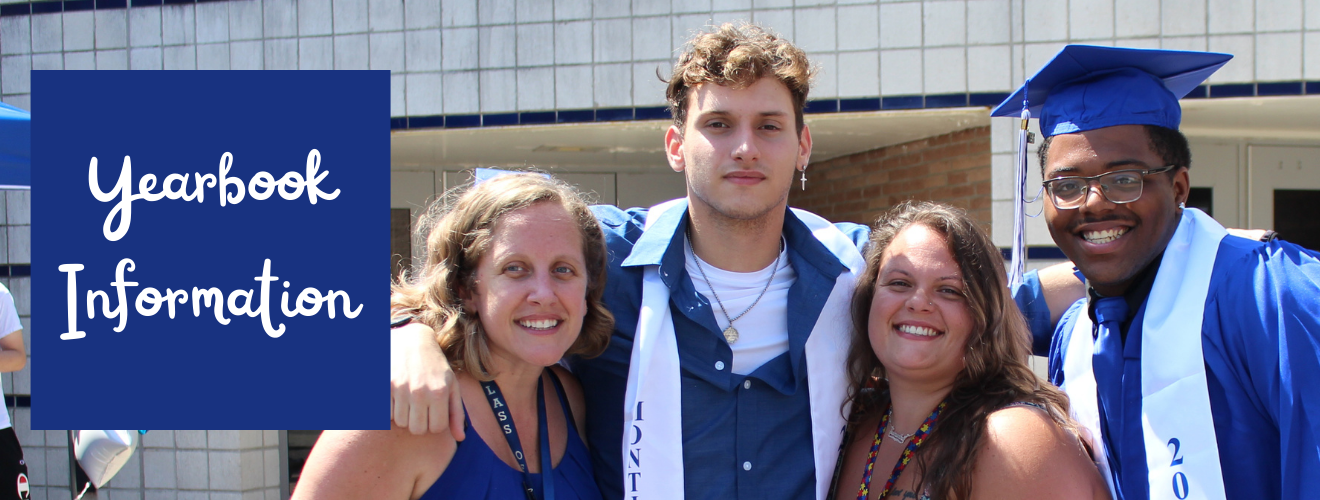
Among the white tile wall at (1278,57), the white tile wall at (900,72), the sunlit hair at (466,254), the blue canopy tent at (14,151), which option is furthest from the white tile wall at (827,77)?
the blue canopy tent at (14,151)

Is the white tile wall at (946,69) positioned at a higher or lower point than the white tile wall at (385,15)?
→ lower

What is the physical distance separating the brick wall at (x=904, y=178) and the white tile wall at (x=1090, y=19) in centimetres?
75

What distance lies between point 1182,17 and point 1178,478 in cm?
384

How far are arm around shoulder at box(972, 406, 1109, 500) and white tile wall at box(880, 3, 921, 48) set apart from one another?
11.4ft

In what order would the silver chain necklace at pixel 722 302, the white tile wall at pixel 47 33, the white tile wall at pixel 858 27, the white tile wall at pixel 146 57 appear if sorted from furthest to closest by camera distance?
1. the white tile wall at pixel 47 33
2. the white tile wall at pixel 146 57
3. the white tile wall at pixel 858 27
4. the silver chain necklace at pixel 722 302

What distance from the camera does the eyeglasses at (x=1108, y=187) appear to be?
214cm

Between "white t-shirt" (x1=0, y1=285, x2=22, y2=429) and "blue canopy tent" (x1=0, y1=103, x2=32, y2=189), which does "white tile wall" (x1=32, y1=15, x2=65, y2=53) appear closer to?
"white t-shirt" (x1=0, y1=285, x2=22, y2=429)

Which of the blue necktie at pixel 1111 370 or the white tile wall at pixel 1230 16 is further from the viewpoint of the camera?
the white tile wall at pixel 1230 16

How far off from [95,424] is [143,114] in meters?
0.68

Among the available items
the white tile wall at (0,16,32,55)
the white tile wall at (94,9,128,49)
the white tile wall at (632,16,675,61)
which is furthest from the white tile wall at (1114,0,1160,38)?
the white tile wall at (0,16,32,55)

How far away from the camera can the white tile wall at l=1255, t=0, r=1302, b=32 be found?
4.87 metres

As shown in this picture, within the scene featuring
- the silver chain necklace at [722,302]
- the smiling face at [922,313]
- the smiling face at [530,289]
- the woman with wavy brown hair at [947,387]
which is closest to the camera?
the woman with wavy brown hair at [947,387]

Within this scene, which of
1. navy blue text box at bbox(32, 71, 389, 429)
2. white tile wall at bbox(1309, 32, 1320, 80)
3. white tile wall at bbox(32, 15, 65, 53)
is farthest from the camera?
white tile wall at bbox(32, 15, 65, 53)

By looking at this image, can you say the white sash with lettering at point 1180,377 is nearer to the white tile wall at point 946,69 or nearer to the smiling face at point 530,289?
the smiling face at point 530,289
